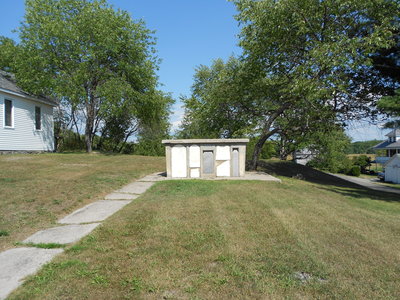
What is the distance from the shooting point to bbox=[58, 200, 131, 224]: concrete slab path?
5424mm

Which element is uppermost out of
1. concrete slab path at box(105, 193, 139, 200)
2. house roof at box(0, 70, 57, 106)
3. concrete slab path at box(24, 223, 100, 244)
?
house roof at box(0, 70, 57, 106)

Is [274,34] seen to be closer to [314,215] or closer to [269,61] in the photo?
[269,61]

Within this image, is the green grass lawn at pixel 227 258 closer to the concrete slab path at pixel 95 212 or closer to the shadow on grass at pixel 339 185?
the concrete slab path at pixel 95 212

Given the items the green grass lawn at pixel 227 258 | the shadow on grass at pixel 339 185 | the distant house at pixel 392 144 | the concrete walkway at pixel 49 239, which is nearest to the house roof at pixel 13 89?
the concrete walkway at pixel 49 239

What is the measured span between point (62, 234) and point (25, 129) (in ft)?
55.0

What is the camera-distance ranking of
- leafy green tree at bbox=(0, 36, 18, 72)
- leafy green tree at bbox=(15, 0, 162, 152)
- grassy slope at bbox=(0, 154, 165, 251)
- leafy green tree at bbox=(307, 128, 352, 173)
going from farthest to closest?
leafy green tree at bbox=(307, 128, 352, 173) → leafy green tree at bbox=(0, 36, 18, 72) → leafy green tree at bbox=(15, 0, 162, 152) → grassy slope at bbox=(0, 154, 165, 251)

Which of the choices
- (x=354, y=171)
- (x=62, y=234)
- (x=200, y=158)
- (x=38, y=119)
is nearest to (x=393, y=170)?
(x=354, y=171)

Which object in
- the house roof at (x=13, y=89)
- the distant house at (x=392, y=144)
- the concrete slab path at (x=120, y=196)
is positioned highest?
the house roof at (x=13, y=89)

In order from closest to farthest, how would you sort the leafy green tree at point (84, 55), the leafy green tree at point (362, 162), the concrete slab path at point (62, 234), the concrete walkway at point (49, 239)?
1. the concrete walkway at point (49, 239)
2. the concrete slab path at point (62, 234)
3. the leafy green tree at point (84, 55)
4. the leafy green tree at point (362, 162)

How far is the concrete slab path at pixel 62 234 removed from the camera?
4262 mm

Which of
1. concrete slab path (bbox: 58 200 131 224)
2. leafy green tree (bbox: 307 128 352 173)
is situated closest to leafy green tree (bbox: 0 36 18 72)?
concrete slab path (bbox: 58 200 131 224)

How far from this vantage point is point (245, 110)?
16.0m

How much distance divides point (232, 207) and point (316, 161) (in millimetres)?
30640

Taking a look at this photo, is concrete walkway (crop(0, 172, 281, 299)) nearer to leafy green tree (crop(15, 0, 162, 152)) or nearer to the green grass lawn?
the green grass lawn
